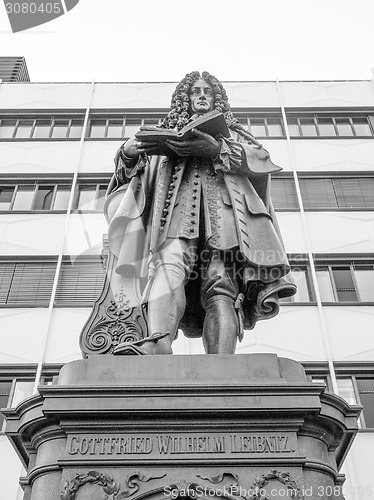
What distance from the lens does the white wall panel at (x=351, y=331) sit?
56.2ft

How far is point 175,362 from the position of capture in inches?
157

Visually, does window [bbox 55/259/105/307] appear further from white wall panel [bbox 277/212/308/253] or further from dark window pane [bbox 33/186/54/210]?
white wall panel [bbox 277/212/308/253]

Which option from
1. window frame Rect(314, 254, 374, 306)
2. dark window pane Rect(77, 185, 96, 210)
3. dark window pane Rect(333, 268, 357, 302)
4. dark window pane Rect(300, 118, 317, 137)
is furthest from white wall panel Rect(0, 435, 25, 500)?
dark window pane Rect(300, 118, 317, 137)

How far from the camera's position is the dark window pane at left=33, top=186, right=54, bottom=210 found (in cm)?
2211

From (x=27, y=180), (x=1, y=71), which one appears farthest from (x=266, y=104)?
(x=1, y=71)

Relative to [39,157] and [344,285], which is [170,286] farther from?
[39,157]

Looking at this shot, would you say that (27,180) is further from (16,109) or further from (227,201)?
(227,201)

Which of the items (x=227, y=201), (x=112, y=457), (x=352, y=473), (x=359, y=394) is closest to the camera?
(x=112, y=457)

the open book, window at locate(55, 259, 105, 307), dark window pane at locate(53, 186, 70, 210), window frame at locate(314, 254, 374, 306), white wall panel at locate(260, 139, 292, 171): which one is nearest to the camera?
the open book

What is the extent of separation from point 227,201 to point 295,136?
1909 cm

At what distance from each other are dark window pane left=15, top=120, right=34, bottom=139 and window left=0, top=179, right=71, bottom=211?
2.61 metres

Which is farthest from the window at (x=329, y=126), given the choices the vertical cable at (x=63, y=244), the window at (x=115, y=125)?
the vertical cable at (x=63, y=244)

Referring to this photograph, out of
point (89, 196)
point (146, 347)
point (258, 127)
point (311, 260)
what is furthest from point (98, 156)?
point (146, 347)

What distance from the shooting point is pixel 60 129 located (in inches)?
980
